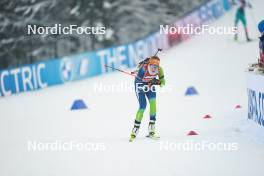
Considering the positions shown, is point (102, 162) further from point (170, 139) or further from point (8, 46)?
point (8, 46)

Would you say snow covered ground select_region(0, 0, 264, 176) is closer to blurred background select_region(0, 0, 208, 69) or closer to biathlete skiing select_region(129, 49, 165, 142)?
biathlete skiing select_region(129, 49, 165, 142)

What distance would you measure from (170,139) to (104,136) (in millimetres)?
1830

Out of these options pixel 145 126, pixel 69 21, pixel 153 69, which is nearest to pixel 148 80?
pixel 153 69

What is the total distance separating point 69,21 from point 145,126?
28293 millimetres

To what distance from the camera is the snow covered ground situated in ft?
29.9

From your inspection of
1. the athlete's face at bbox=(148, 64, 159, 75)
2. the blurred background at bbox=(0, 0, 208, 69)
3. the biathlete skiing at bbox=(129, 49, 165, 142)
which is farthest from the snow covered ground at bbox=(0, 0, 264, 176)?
the blurred background at bbox=(0, 0, 208, 69)

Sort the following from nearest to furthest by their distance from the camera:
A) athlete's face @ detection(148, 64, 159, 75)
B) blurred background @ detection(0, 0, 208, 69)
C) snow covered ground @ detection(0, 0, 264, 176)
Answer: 1. snow covered ground @ detection(0, 0, 264, 176)
2. athlete's face @ detection(148, 64, 159, 75)
3. blurred background @ detection(0, 0, 208, 69)

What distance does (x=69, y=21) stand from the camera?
40219mm

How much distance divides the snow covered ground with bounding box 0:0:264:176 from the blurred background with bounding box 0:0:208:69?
48.1 ft

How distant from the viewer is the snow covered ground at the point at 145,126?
9109 mm

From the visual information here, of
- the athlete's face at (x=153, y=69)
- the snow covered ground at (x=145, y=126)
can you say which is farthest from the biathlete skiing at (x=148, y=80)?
the snow covered ground at (x=145, y=126)

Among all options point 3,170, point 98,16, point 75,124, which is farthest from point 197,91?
point 98,16

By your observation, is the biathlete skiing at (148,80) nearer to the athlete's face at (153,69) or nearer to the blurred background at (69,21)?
the athlete's face at (153,69)

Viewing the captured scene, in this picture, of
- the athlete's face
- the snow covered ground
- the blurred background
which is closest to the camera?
the snow covered ground
